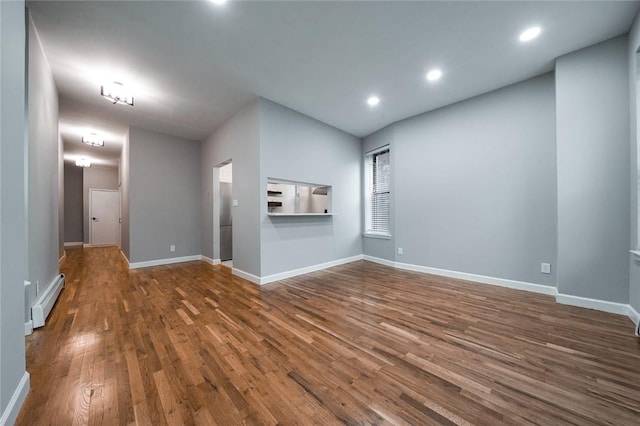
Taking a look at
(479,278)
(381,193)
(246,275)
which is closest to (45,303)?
(246,275)

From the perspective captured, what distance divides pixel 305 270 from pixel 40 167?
3.64 metres

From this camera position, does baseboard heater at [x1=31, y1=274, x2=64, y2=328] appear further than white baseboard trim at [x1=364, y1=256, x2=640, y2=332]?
No

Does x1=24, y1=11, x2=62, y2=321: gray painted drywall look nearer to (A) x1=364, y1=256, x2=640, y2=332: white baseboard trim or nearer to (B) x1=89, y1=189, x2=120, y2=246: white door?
(A) x1=364, y1=256, x2=640, y2=332: white baseboard trim

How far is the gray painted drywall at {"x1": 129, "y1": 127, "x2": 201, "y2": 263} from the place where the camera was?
471 cm

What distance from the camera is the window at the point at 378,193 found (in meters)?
4.96

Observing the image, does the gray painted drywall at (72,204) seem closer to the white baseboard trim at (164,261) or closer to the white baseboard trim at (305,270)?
the white baseboard trim at (164,261)

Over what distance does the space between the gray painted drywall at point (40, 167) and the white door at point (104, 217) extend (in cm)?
602

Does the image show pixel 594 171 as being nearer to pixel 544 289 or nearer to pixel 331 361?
pixel 544 289

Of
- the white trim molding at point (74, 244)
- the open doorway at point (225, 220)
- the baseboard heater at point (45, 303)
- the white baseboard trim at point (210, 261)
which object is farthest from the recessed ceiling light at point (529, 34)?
the white trim molding at point (74, 244)

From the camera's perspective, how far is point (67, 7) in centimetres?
200

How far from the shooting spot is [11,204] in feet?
4.00

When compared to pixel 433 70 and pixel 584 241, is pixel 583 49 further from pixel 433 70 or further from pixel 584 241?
pixel 584 241

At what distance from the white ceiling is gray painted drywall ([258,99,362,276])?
0.49 m

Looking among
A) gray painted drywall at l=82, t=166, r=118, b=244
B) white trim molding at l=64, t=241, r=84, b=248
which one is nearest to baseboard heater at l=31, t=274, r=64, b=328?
gray painted drywall at l=82, t=166, r=118, b=244
